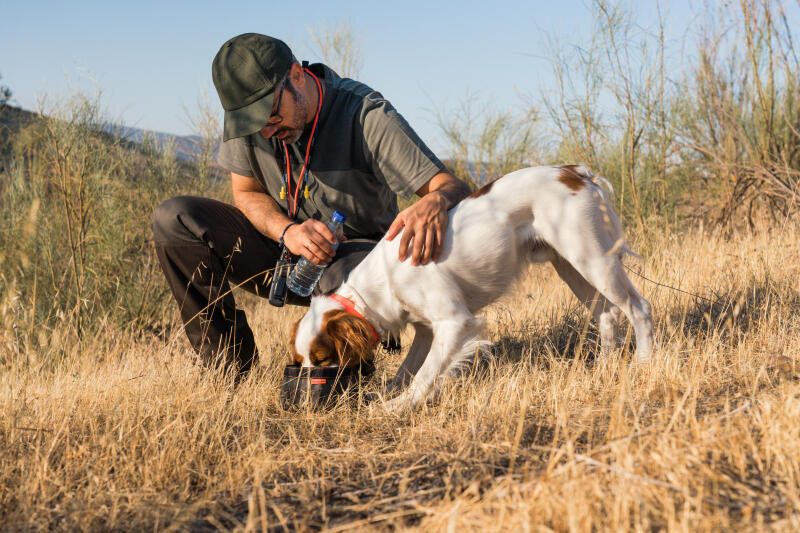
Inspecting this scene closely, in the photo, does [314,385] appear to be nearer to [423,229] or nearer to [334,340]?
[334,340]

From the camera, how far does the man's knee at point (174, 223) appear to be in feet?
10.1

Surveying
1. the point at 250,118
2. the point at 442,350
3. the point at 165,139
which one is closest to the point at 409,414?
the point at 442,350

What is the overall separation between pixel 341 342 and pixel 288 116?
103 cm

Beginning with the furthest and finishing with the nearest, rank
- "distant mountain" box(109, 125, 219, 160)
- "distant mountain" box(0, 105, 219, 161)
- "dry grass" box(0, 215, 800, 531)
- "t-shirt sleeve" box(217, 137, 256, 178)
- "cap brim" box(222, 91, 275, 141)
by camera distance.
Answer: "distant mountain" box(109, 125, 219, 160) → "distant mountain" box(0, 105, 219, 161) → "t-shirt sleeve" box(217, 137, 256, 178) → "cap brim" box(222, 91, 275, 141) → "dry grass" box(0, 215, 800, 531)

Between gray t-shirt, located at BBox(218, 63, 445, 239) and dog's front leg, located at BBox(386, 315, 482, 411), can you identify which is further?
gray t-shirt, located at BBox(218, 63, 445, 239)

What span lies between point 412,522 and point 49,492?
1.02m

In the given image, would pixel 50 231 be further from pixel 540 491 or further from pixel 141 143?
pixel 540 491

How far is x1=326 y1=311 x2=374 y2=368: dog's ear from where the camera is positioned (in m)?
2.65

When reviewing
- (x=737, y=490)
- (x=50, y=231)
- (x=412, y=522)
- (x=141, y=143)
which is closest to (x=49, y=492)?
(x=412, y=522)

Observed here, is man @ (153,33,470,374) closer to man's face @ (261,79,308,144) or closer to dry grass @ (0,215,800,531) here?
man's face @ (261,79,308,144)

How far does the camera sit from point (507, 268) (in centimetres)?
286

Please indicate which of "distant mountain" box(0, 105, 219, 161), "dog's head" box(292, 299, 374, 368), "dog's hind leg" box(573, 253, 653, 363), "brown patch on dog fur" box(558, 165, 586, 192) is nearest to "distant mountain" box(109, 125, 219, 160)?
"distant mountain" box(0, 105, 219, 161)

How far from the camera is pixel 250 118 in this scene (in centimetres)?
280

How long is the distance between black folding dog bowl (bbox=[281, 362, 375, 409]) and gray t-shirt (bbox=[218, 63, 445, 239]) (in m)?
0.85
